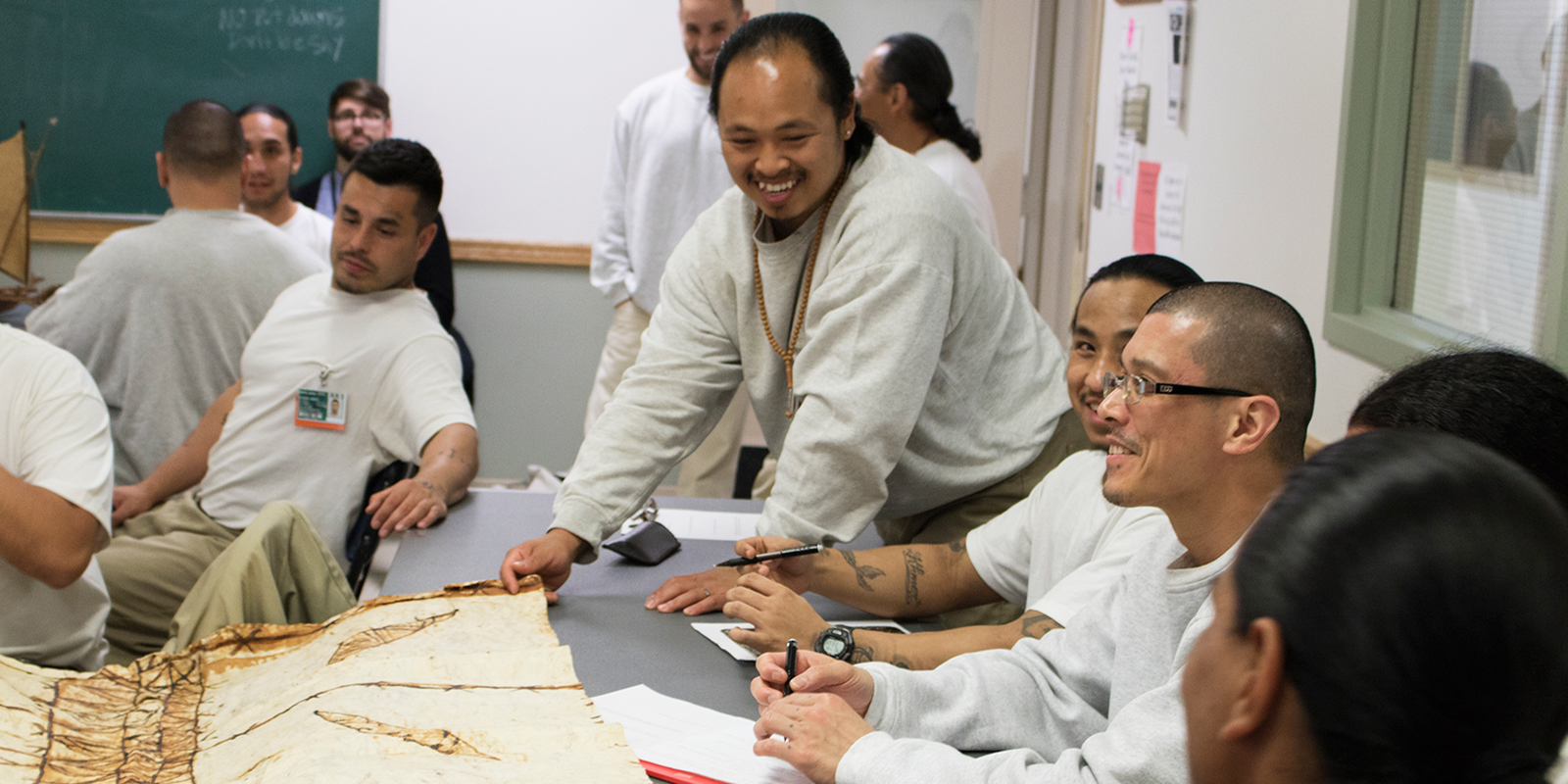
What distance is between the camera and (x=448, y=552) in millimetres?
1866

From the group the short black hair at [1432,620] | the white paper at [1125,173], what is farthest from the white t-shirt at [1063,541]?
the white paper at [1125,173]

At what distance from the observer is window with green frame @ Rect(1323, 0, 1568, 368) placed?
1447mm

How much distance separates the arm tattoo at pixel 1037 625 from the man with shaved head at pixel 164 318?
2142 mm

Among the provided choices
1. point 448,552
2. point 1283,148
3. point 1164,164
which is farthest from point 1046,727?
point 1164,164

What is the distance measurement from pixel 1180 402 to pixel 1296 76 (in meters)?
1.29

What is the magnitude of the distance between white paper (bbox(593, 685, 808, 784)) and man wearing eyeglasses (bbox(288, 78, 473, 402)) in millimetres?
2822

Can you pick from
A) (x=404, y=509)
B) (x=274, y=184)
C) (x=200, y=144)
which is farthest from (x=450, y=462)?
(x=274, y=184)

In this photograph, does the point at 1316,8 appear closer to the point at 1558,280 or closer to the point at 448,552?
the point at 1558,280

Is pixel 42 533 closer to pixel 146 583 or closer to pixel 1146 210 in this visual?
pixel 146 583

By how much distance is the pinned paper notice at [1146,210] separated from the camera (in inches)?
123

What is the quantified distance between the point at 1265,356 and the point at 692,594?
2.72 feet

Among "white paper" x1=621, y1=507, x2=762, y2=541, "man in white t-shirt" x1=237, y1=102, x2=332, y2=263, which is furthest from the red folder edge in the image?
"man in white t-shirt" x1=237, y1=102, x2=332, y2=263

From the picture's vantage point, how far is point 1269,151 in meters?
2.29

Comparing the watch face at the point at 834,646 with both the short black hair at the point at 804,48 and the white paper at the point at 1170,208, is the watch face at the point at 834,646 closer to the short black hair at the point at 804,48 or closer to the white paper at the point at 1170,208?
the short black hair at the point at 804,48
